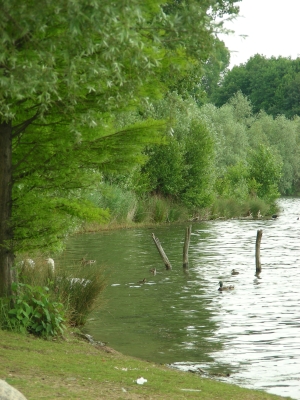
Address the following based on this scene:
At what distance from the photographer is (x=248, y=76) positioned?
144 metres

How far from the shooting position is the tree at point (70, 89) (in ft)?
23.2

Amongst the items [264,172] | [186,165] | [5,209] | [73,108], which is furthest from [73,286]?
[264,172]

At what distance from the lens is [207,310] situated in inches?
773

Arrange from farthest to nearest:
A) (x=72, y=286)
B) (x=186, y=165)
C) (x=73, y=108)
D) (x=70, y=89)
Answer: (x=186, y=165) → (x=72, y=286) → (x=73, y=108) → (x=70, y=89)

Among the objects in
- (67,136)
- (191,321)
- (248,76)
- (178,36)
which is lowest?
(191,321)

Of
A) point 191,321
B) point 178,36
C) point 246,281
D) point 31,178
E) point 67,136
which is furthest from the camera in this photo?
point 246,281

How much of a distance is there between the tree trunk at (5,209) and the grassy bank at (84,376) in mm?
996

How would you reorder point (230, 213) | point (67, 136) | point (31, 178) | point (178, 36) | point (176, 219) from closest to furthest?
point (178, 36) < point (67, 136) < point (31, 178) < point (176, 219) < point (230, 213)

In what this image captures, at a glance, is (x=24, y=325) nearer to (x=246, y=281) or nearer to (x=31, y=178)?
(x=31, y=178)

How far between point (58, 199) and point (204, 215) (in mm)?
42270

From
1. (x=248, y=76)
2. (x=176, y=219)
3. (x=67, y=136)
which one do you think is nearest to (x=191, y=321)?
(x=67, y=136)

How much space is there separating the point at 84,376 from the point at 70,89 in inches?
150

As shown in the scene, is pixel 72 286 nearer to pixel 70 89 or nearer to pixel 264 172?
pixel 70 89

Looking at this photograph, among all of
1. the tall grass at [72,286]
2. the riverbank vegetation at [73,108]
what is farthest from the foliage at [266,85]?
the riverbank vegetation at [73,108]
